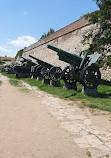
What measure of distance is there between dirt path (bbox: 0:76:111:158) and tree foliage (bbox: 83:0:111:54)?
25.9ft

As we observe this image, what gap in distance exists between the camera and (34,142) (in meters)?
2.32

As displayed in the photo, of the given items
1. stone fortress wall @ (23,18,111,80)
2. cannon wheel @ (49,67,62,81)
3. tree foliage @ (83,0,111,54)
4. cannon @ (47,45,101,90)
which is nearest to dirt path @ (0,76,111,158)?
cannon @ (47,45,101,90)

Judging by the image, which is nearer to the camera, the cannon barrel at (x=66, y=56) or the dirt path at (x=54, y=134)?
the dirt path at (x=54, y=134)

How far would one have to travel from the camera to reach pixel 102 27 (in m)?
11.0

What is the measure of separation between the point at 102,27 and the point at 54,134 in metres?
10.5

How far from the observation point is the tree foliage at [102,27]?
33.5ft

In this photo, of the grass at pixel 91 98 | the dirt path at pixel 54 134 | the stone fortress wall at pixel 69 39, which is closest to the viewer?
the dirt path at pixel 54 134

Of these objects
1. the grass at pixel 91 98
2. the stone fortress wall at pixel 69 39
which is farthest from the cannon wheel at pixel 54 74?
the stone fortress wall at pixel 69 39

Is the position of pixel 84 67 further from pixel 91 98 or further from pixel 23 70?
pixel 23 70

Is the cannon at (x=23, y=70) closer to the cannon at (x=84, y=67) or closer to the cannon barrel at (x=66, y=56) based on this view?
the cannon barrel at (x=66, y=56)

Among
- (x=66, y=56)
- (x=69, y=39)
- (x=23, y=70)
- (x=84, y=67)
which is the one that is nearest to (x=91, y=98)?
(x=84, y=67)

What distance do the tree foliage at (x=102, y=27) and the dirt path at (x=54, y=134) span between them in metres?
7.89

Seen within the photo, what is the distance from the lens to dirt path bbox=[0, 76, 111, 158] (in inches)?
81.0

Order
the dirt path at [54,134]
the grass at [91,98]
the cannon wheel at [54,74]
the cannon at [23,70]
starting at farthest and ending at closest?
the cannon at [23,70] → the cannon wheel at [54,74] → the grass at [91,98] → the dirt path at [54,134]
